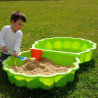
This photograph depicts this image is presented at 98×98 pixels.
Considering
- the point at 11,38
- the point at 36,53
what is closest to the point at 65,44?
the point at 36,53

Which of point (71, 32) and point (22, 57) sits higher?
point (22, 57)

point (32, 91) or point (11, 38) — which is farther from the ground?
point (11, 38)

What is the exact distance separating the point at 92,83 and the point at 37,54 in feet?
3.37

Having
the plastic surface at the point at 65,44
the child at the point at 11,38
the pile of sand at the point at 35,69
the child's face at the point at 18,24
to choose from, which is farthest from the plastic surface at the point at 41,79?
the plastic surface at the point at 65,44

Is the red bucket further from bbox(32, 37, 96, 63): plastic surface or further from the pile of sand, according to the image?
bbox(32, 37, 96, 63): plastic surface

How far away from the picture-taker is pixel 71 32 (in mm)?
5582

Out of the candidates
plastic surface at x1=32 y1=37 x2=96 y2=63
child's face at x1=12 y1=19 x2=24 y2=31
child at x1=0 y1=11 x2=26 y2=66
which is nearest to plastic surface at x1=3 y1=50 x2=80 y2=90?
child at x1=0 y1=11 x2=26 y2=66

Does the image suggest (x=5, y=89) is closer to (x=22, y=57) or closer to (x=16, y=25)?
(x=22, y=57)

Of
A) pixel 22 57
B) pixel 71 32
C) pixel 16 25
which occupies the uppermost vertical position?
pixel 16 25

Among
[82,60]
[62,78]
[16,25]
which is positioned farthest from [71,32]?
[62,78]

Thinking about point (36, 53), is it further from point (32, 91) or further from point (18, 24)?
point (32, 91)

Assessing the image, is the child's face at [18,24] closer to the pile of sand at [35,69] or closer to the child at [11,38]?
the child at [11,38]

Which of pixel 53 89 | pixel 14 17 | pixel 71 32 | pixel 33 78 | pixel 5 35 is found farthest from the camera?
pixel 71 32

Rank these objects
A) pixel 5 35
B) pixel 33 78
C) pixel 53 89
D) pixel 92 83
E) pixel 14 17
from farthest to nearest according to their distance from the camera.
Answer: pixel 5 35 < pixel 14 17 < pixel 92 83 < pixel 53 89 < pixel 33 78
